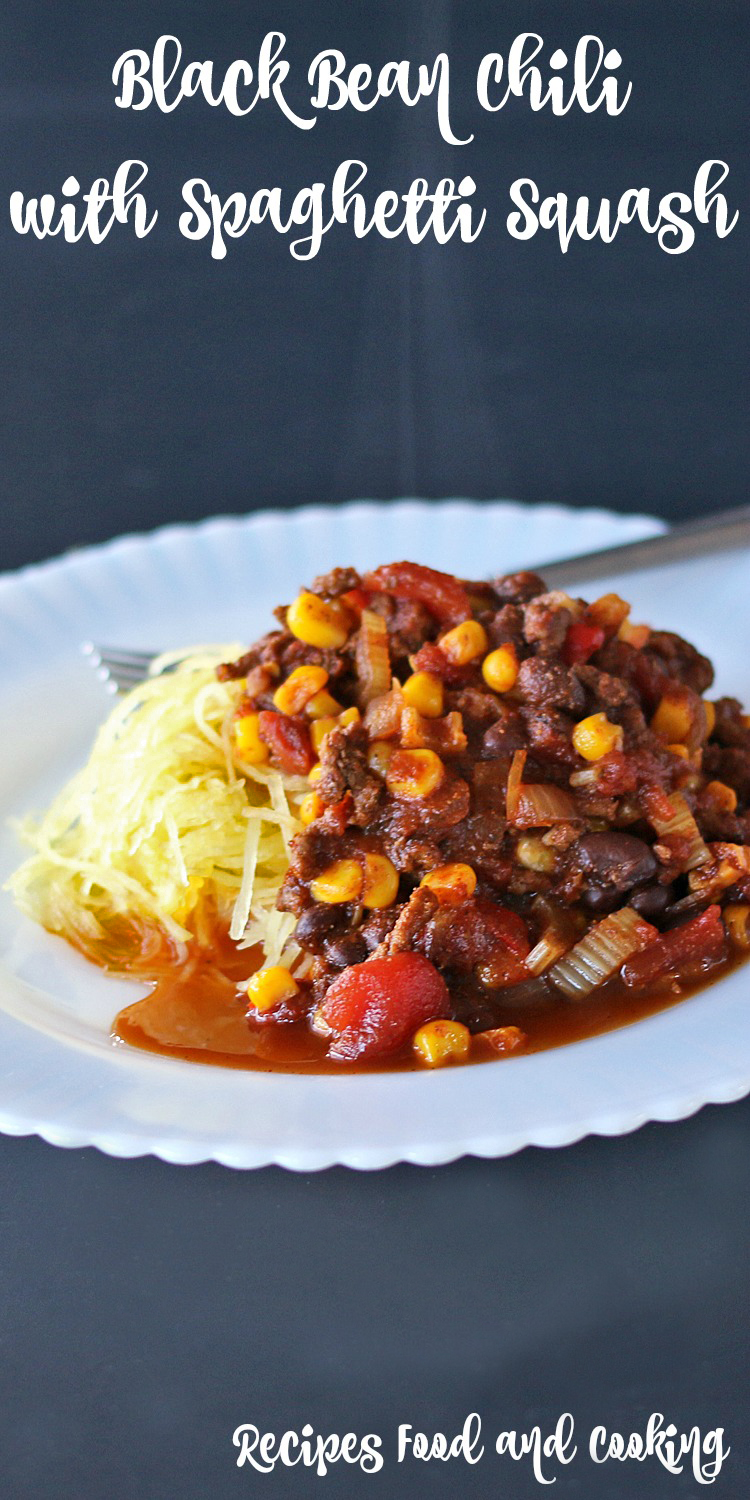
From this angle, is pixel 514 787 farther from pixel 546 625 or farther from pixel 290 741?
pixel 290 741

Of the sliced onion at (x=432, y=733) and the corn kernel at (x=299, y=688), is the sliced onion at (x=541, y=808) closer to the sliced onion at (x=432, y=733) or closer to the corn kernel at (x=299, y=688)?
the sliced onion at (x=432, y=733)

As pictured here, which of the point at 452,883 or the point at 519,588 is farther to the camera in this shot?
the point at 519,588

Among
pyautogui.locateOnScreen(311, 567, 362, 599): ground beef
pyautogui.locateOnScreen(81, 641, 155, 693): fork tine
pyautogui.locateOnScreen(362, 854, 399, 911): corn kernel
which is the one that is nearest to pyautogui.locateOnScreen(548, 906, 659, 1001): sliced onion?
pyautogui.locateOnScreen(362, 854, 399, 911): corn kernel

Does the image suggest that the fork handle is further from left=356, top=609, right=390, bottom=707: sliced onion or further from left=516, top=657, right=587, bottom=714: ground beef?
left=516, top=657, right=587, bottom=714: ground beef

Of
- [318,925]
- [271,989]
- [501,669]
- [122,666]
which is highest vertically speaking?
[501,669]

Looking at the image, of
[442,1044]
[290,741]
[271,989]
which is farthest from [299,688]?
[442,1044]

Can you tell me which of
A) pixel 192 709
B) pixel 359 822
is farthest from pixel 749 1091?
pixel 192 709
